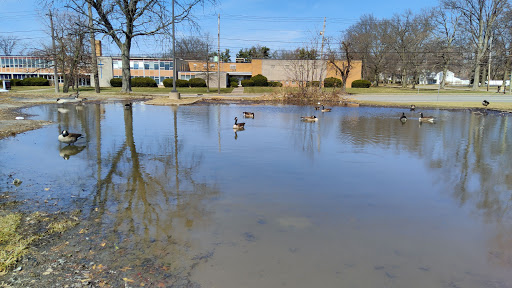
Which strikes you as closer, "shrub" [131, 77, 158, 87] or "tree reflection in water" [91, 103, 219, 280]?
"tree reflection in water" [91, 103, 219, 280]

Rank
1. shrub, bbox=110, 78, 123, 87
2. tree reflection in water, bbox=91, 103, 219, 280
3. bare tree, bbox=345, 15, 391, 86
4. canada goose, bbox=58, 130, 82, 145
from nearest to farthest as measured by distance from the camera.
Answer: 1. tree reflection in water, bbox=91, 103, 219, 280
2. canada goose, bbox=58, 130, 82, 145
3. shrub, bbox=110, 78, 123, 87
4. bare tree, bbox=345, 15, 391, 86

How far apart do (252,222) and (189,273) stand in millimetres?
1676

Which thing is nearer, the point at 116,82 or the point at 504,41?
the point at 116,82

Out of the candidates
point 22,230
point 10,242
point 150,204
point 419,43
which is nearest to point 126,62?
point 150,204

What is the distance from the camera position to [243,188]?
23.9ft

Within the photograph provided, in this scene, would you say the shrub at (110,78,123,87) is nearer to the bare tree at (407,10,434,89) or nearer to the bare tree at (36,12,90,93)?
the bare tree at (36,12,90,93)

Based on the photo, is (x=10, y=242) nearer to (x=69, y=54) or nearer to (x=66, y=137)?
(x=66, y=137)

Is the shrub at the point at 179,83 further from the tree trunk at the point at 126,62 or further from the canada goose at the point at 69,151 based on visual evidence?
the canada goose at the point at 69,151

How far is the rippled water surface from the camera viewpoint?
4.42 meters

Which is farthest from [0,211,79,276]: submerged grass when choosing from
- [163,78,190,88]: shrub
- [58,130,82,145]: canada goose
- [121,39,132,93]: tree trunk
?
[163,78,190,88]: shrub

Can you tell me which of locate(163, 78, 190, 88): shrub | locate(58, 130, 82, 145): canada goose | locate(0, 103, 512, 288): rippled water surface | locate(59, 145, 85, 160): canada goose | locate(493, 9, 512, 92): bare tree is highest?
locate(493, 9, 512, 92): bare tree

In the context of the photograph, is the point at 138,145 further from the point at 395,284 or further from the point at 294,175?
the point at 395,284

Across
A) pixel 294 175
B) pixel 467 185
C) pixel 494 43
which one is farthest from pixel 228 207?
pixel 494 43

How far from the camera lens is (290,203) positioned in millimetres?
6508
